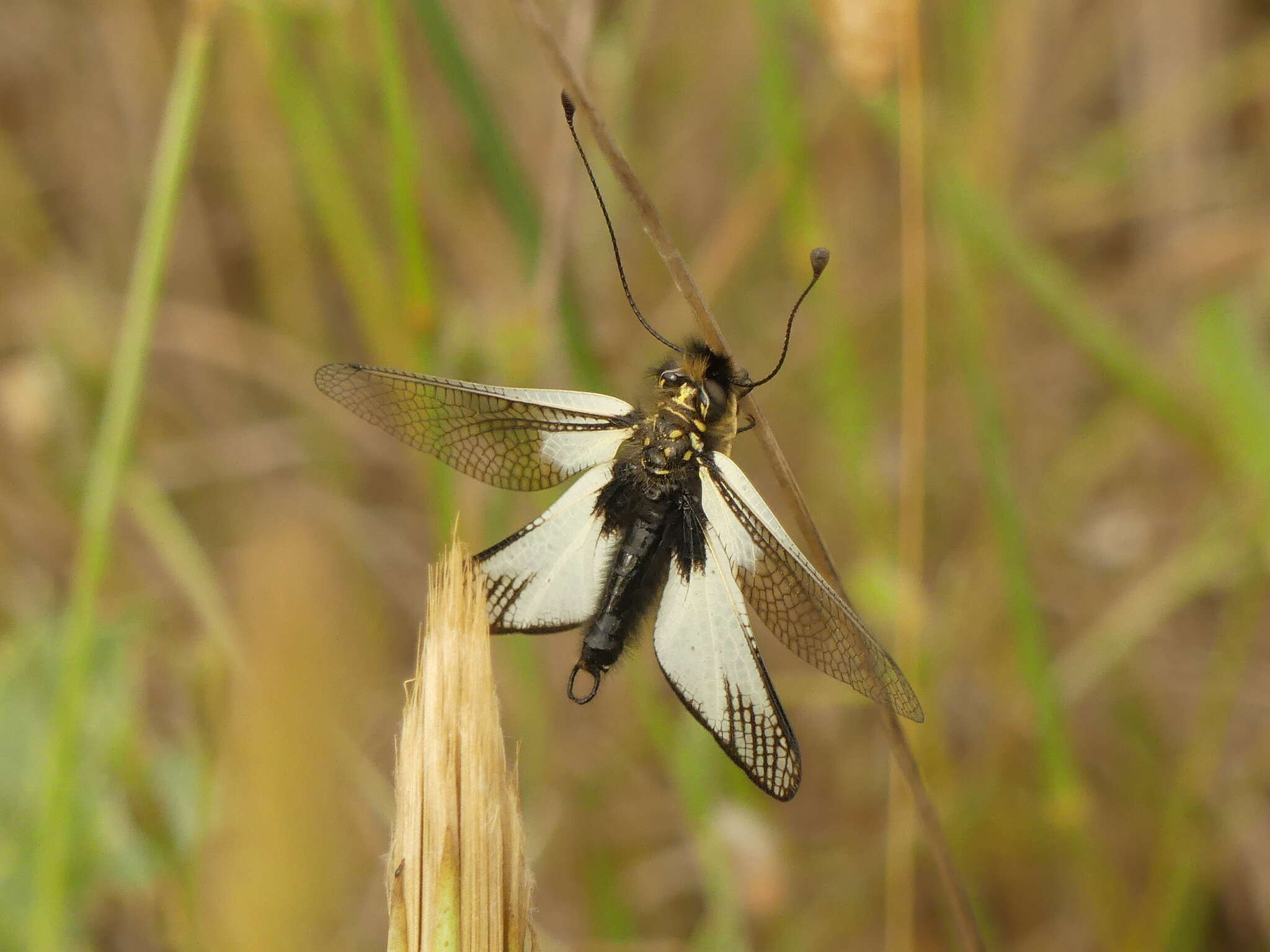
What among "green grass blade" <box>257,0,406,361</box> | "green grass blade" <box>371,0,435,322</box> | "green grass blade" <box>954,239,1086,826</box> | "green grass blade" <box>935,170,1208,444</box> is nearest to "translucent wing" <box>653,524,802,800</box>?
"green grass blade" <box>371,0,435,322</box>

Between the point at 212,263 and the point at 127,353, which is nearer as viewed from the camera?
→ the point at 127,353

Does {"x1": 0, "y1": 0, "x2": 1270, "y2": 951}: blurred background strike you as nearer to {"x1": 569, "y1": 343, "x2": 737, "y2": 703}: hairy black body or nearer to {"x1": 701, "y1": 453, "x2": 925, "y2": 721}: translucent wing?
{"x1": 569, "y1": 343, "x2": 737, "y2": 703}: hairy black body

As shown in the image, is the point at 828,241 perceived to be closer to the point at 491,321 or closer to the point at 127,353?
the point at 491,321

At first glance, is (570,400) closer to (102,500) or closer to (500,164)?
(500,164)

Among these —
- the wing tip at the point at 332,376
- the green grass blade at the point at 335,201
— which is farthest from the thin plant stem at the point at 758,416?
the green grass blade at the point at 335,201

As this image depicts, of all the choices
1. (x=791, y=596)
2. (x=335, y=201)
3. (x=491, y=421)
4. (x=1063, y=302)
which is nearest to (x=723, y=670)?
(x=791, y=596)

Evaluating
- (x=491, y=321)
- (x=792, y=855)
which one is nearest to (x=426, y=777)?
(x=491, y=321)
